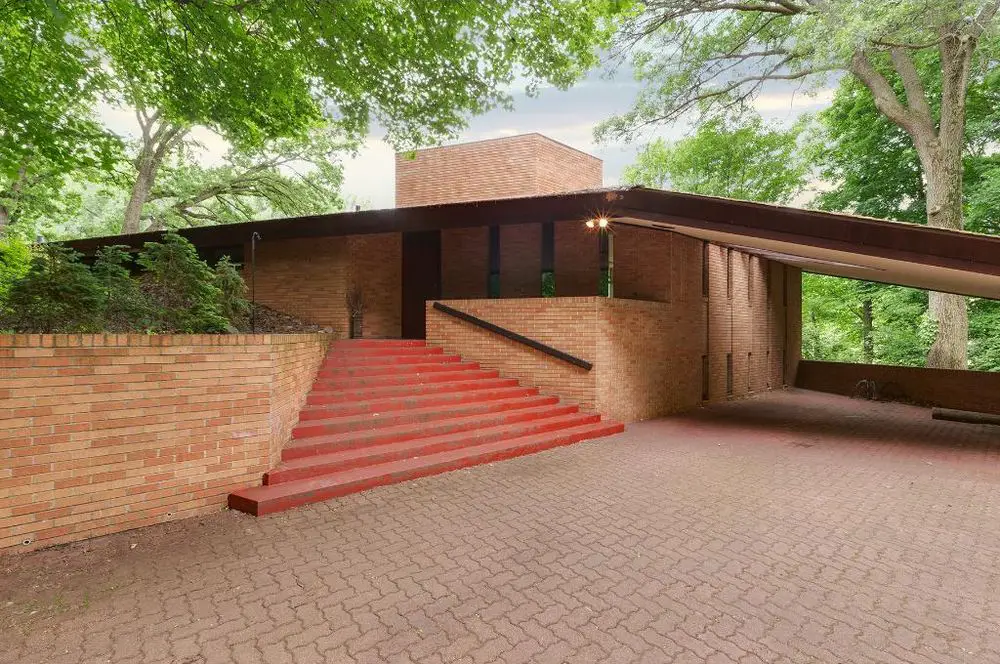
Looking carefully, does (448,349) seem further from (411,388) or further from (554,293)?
(554,293)

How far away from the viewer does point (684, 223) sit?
8172mm

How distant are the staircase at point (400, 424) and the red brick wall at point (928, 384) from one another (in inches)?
437

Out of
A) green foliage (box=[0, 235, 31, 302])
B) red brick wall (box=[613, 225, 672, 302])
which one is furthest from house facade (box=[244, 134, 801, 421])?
green foliage (box=[0, 235, 31, 302])

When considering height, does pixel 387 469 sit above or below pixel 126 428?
below

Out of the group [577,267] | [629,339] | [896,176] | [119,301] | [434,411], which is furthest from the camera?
[896,176]

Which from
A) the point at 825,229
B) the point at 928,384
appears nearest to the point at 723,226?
the point at 825,229

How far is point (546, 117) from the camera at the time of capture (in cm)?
9781

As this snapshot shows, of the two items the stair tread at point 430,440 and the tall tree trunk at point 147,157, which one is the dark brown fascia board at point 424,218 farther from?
the tall tree trunk at point 147,157

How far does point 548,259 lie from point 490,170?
18.9ft

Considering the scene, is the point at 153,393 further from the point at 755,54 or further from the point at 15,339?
the point at 755,54

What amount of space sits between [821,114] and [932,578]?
878 inches

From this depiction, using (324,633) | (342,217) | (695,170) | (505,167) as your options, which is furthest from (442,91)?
(695,170)

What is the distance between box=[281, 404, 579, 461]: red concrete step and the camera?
567cm

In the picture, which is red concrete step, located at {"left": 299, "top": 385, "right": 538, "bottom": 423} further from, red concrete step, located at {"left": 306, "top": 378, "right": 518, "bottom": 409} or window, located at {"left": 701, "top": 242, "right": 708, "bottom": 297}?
window, located at {"left": 701, "top": 242, "right": 708, "bottom": 297}
